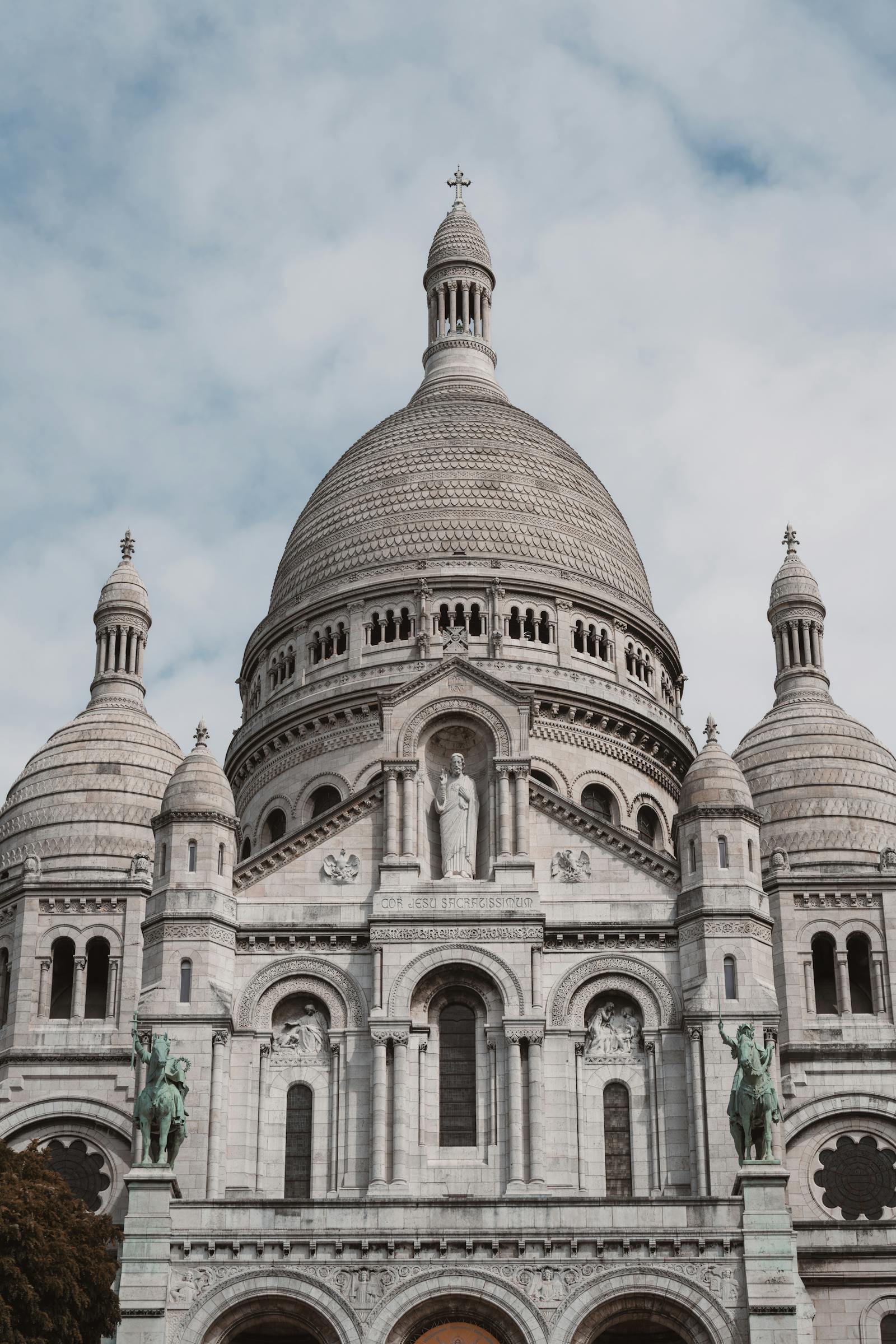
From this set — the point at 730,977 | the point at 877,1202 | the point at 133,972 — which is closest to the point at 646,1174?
the point at 730,977

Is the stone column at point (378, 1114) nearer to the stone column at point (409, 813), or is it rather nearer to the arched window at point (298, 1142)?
the arched window at point (298, 1142)

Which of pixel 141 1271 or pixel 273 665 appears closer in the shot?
pixel 141 1271

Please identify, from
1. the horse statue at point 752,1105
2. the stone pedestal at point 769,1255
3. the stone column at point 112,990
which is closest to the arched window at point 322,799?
the stone column at point 112,990

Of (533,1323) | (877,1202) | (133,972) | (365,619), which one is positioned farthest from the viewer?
(365,619)

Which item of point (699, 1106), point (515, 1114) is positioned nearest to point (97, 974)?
point (515, 1114)

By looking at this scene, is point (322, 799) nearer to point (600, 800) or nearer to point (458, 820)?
point (600, 800)

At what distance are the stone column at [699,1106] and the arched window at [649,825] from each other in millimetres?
16297

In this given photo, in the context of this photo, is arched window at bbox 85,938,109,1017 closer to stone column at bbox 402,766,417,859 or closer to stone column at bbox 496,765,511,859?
stone column at bbox 402,766,417,859

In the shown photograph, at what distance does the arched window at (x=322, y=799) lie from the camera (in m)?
65.1

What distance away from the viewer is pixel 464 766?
55406 millimetres

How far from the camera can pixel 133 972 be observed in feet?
194

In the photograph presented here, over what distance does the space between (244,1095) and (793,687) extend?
84.0ft

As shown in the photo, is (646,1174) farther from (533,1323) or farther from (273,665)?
(273,665)

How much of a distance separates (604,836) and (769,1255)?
1262cm
